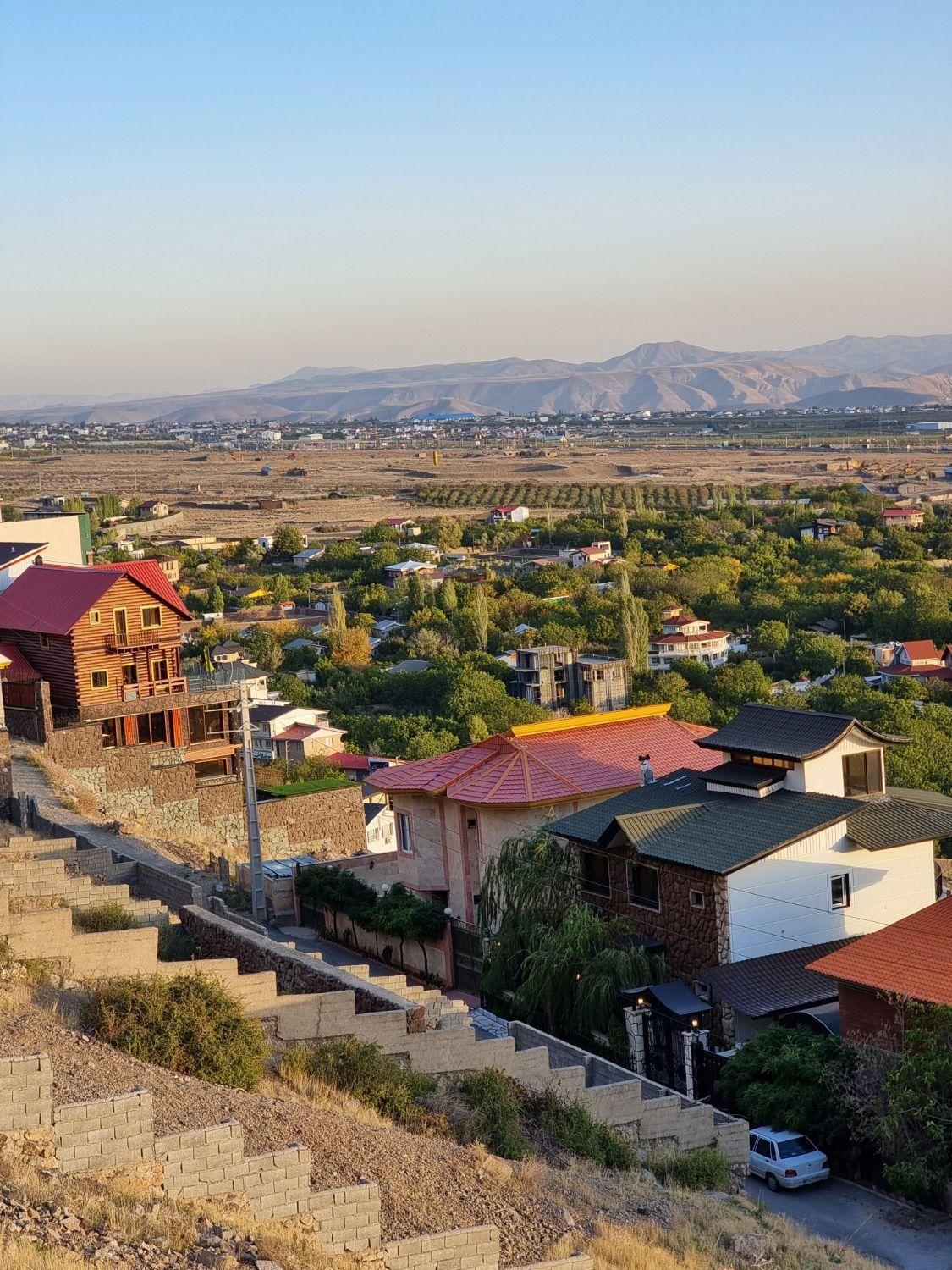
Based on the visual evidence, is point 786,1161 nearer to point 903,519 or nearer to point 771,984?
point 771,984

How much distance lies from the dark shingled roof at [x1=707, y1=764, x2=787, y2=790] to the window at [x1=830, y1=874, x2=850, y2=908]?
158 cm

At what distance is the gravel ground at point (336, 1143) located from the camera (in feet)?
34.4

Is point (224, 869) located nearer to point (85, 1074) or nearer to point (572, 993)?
point (572, 993)

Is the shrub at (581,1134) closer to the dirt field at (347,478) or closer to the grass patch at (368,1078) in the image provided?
the grass patch at (368,1078)

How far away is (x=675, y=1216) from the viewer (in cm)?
1216

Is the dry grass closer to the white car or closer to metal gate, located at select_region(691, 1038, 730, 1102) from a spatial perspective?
the white car

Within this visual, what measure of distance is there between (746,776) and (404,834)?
676 cm

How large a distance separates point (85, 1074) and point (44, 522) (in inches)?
1117

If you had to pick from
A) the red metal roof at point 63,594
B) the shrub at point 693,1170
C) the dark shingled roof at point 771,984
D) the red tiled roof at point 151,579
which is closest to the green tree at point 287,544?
the red metal roof at point 63,594

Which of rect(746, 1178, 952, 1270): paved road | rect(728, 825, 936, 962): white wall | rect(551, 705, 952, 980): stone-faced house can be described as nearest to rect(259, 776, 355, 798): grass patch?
rect(551, 705, 952, 980): stone-faced house

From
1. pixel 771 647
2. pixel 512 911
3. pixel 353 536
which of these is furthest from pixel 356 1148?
pixel 353 536

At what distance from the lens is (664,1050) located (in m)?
19.0

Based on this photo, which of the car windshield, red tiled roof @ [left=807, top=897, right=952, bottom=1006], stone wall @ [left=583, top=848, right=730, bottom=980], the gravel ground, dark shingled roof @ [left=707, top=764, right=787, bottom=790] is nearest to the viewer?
the gravel ground

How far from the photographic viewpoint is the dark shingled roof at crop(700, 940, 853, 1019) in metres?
18.8
